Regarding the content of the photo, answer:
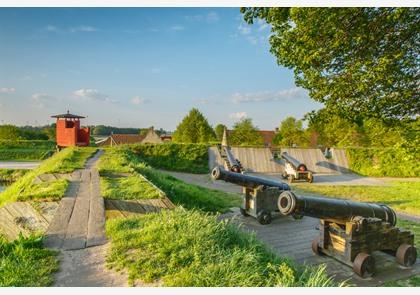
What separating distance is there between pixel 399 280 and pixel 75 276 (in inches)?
130

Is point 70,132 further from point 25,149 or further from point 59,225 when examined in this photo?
point 59,225

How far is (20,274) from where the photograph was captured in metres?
2.50

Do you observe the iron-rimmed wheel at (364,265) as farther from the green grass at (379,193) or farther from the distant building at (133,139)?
the distant building at (133,139)

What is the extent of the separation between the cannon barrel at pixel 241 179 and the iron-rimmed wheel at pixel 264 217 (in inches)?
19.2

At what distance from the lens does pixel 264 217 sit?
596cm

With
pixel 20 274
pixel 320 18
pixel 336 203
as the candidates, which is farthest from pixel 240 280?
pixel 320 18

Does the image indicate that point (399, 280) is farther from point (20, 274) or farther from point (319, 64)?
point (20, 274)

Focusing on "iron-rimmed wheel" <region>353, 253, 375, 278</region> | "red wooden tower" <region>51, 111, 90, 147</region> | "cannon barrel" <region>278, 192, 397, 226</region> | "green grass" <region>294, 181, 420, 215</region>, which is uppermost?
"red wooden tower" <region>51, 111, 90, 147</region>

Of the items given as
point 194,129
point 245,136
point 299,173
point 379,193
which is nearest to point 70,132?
point 299,173

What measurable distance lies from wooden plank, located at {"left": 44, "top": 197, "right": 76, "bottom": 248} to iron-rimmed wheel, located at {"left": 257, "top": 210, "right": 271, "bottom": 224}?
2.97 m

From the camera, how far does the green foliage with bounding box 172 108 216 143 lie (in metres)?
29.6

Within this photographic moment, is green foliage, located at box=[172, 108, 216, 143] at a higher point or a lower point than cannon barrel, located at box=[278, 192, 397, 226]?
higher

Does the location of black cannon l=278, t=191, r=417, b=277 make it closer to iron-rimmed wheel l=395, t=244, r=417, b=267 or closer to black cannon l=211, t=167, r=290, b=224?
iron-rimmed wheel l=395, t=244, r=417, b=267

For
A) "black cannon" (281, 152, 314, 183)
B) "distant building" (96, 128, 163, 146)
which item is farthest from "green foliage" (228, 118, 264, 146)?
"black cannon" (281, 152, 314, 183)
